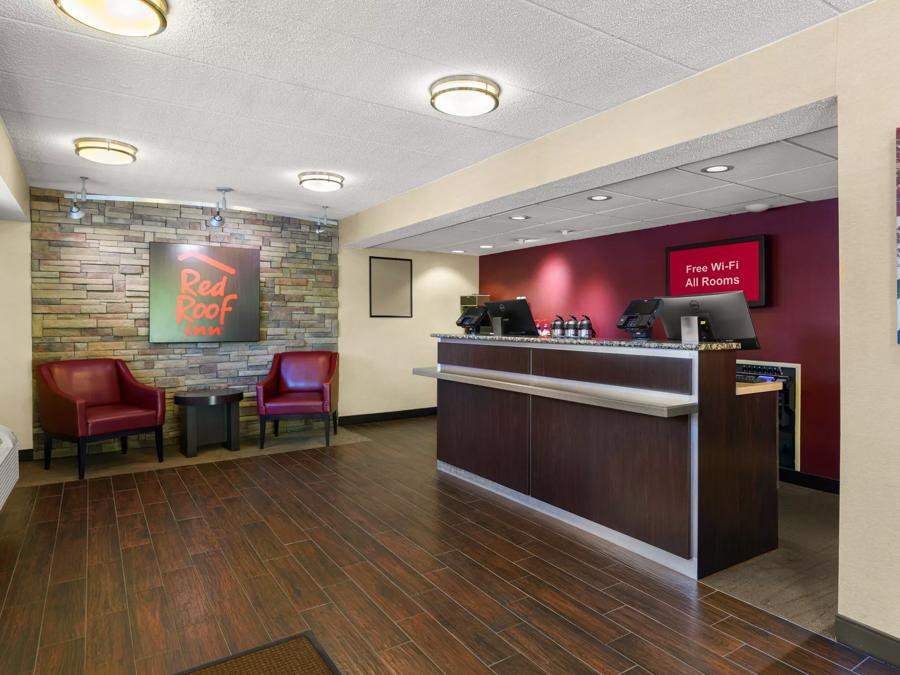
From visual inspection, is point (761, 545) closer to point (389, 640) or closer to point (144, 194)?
point (389, 640)

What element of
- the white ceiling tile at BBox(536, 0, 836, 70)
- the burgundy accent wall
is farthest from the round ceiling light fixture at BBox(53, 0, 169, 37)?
the burgundy accent wall

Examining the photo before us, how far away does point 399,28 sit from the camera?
90.0 inches

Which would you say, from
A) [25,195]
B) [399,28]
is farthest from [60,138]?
[399,28]

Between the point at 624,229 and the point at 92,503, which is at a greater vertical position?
the point at 624,229

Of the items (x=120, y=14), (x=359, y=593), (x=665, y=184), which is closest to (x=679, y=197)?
(x=665, y=184)

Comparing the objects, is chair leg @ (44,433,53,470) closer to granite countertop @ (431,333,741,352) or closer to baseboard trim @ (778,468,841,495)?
granite countertop @ (431,333,741,352)

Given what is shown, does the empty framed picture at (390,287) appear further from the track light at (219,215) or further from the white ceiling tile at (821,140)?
the white ceiling tile at (821,140)

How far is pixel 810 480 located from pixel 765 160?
2.70 metres

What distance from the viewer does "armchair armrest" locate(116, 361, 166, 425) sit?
493 centimetres

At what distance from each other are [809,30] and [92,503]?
4.94m

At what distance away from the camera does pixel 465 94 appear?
2.78 metres

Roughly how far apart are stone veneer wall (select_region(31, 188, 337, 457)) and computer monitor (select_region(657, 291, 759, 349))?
14.4ft

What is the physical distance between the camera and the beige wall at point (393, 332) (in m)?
6.80

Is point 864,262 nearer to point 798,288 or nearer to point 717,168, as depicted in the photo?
point 717,168
